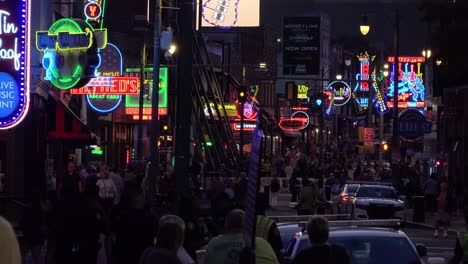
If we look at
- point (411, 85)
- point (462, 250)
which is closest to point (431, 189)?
point (462, 250)

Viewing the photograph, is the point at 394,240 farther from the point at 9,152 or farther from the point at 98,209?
the point at 9,152

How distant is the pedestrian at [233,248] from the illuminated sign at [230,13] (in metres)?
39.3

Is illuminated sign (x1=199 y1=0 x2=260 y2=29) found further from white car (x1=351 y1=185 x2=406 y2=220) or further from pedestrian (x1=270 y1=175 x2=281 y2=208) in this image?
white car (x1=351 y1=185 x2=406 y2=220)

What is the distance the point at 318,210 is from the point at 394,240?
16.1 metres

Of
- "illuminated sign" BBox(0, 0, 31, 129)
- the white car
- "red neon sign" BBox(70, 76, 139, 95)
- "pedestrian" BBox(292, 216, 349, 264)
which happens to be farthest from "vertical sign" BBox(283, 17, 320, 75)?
"pedestrian" BBox(292, 216, 349, 264)

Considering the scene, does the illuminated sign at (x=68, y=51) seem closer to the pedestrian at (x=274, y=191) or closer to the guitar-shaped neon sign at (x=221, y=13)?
the pedestrian at (x=274, y=191)

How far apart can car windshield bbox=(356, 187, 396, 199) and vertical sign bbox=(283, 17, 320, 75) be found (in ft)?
62.6

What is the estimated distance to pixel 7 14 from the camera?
2495cm

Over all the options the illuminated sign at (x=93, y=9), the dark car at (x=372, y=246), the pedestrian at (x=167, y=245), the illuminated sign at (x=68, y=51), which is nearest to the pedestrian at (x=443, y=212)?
the illuminated sign at (x=68, y=51)

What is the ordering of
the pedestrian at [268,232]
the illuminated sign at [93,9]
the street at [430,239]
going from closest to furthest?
the pedestrian at [268,232], the street at [430,239], the illuminated sign at [93,9]

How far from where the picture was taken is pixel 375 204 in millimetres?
30562

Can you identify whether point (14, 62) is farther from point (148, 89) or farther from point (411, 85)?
point (411, 85)

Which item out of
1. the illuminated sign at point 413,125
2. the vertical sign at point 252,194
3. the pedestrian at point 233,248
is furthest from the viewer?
the illuminated sign at point 413,125

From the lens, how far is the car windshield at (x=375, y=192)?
31609 mm
